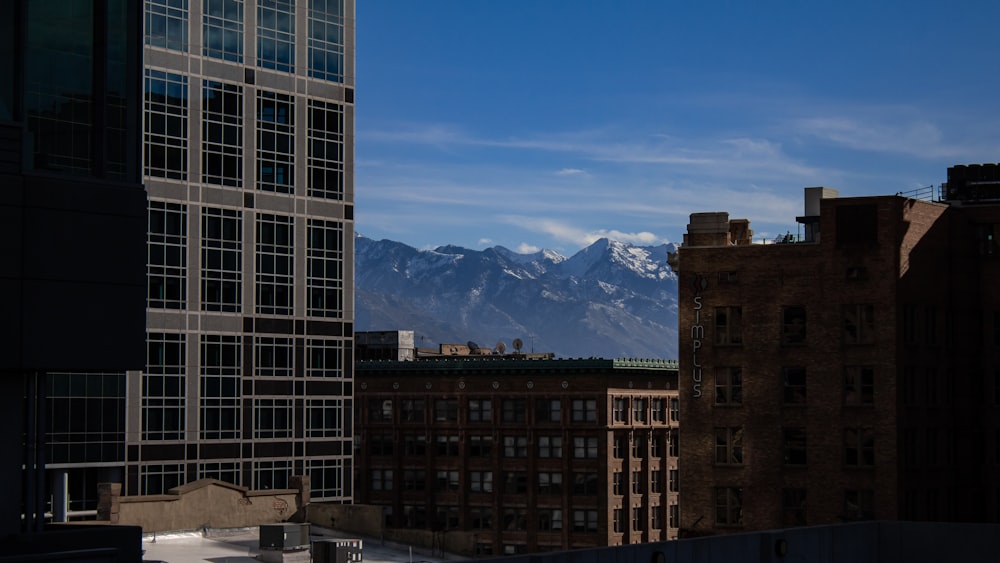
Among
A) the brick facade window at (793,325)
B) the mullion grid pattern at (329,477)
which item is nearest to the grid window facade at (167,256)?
the mullion grid pattern at (329,477)

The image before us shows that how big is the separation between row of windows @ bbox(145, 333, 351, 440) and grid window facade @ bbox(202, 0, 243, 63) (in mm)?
18859

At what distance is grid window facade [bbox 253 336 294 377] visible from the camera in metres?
98.9

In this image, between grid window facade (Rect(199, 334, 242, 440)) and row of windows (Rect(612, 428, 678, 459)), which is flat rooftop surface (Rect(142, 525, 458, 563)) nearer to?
grid window facade (Rect(199, 334, 242, 440))

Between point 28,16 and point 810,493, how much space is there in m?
79.2

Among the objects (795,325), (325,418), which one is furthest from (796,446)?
(325,418)

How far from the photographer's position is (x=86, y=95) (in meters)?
26.2

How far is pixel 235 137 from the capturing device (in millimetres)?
97625

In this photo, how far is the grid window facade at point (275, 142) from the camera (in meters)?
99.1

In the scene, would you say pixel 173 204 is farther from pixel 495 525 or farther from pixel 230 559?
pixel 495 525

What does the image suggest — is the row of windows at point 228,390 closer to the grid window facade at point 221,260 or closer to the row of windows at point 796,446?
the grid window facade at point 221,260

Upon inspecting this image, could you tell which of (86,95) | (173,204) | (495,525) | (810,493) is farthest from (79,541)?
(495,525)

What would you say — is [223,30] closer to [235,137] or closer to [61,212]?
[235,137]

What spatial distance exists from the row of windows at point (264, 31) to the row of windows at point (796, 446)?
37161 millimetres

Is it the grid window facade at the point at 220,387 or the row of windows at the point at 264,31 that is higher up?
the row of windows at the point at 264,31
